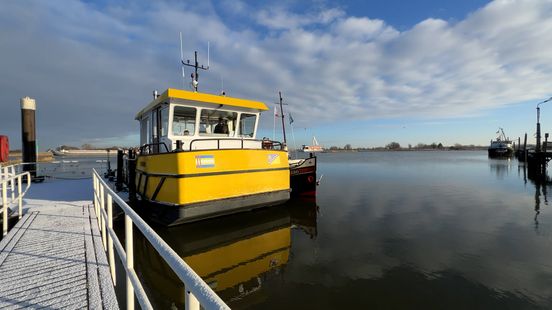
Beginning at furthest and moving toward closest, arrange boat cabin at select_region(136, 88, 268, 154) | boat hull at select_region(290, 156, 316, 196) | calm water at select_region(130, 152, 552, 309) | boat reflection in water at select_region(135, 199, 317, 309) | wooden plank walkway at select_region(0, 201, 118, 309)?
1. boat hull at select_region(290, 156, 316, 196)
2. boat cabin at select_region(136, 88, 268, 154)
3. boat reflection in water at select_region(135, 199, 317, 309)
4. calm water at select_region(130, 152, 552, 309)
5. wooden plank walkway at select_region(0, 201, 118, 309)

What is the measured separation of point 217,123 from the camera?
30.0 ft

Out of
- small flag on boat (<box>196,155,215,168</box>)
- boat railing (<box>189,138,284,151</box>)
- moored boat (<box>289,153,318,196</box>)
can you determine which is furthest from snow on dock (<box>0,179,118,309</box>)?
moored boat (<box>289,153,318,196</box>)

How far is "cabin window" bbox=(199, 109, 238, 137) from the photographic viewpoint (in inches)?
346

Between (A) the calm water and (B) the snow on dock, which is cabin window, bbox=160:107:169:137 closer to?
(A) the calm water

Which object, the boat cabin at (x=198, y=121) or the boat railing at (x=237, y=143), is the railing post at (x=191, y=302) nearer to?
the boat cabin at (x=198, y=121)

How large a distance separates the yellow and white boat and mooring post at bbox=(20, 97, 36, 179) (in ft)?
21.6

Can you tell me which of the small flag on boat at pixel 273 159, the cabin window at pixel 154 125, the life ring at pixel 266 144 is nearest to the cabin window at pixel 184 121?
the cabin window at pixel 154 125

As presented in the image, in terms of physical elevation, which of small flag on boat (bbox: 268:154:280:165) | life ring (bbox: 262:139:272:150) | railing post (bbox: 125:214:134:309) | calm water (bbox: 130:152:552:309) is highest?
life ring (bbox: 262:139:272:150)

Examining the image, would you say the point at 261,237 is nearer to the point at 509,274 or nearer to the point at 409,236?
the point at 409,236

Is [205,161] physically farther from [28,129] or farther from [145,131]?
[28,129]

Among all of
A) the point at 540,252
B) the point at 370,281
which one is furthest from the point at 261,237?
the point at 540,252

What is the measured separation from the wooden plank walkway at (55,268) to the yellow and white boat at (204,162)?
1961 mm

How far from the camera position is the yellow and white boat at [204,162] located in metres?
6.79

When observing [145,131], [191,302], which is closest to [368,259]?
[191,302]
